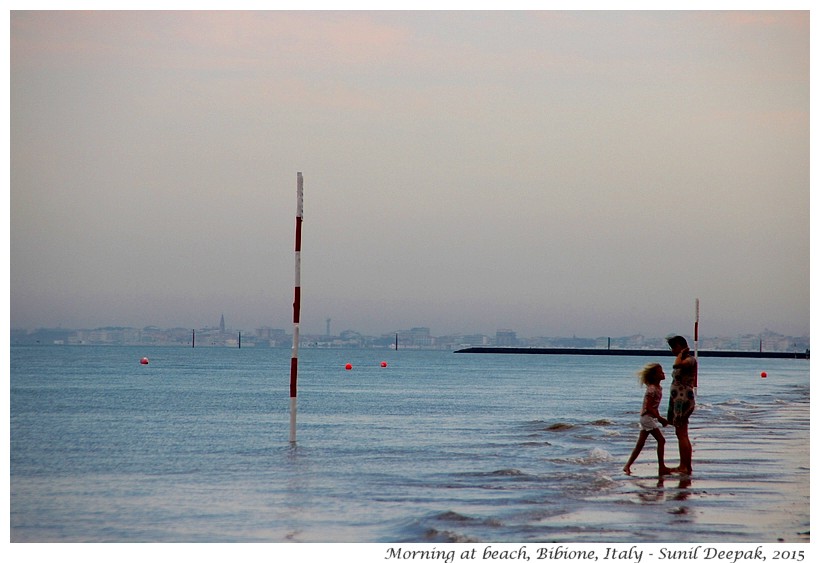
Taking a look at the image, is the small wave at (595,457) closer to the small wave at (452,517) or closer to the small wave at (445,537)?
the small wave at (452,517)

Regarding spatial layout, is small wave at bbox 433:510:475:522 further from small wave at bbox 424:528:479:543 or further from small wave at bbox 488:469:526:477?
small wave at bbox 488:469:526:477

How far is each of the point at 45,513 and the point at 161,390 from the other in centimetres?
3400

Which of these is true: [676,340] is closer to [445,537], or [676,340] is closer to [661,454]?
[661,454]

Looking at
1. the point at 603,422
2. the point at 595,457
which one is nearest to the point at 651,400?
the point at 595,457

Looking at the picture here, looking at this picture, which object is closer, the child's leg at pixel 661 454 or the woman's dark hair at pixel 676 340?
the woman's dark hair at pixel 676 340

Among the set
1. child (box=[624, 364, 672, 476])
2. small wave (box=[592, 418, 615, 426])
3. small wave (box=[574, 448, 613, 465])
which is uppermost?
child (box=[624, 364, 672, 476])

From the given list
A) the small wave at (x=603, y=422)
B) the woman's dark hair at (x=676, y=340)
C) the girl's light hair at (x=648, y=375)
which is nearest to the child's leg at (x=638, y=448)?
the girl's light hair at (x=648, y=375)

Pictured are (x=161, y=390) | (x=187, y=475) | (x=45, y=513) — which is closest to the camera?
(x=45, y=513)

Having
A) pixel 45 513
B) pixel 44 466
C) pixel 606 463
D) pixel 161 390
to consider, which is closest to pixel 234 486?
pixel 45 513

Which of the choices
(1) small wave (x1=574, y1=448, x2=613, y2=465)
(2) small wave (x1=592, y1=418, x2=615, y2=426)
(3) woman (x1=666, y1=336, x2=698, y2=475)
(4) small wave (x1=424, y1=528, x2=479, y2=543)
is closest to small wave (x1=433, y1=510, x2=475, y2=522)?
(4) small wave (x1=424, y1=528, x2=479, y2=543)

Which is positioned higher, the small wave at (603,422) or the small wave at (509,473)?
the small wave at (509,473)
